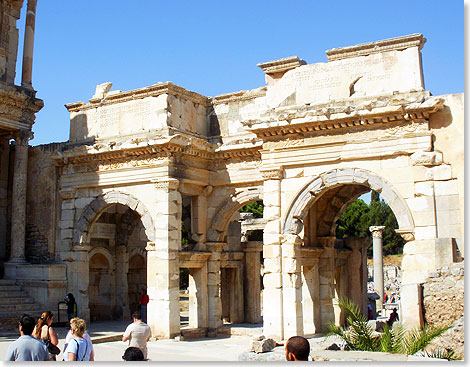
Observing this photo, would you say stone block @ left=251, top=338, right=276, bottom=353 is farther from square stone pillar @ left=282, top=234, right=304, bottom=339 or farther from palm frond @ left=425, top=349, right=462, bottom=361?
palm frond @ left=425, top=349, right=462, bottom=361

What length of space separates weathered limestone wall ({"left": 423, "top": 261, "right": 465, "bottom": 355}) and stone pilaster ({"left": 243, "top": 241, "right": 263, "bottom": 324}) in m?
10.1

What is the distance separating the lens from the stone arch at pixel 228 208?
55.0ft

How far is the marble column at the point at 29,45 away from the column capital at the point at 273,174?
9100mm

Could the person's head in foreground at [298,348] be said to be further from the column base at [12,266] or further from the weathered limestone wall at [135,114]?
the column base at [12,266]

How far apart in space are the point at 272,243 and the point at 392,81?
4.44 metres

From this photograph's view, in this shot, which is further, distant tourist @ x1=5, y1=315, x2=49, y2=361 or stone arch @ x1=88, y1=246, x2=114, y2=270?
stone arch @ x1=88, y1=246, x2=114, y2=270

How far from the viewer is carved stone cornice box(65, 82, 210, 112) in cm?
1650

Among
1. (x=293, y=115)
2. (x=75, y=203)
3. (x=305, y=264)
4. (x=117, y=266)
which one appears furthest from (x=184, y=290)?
(x=293, y=115)

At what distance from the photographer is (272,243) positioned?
45.7 ft

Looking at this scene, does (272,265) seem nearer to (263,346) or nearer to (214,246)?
(263,346)

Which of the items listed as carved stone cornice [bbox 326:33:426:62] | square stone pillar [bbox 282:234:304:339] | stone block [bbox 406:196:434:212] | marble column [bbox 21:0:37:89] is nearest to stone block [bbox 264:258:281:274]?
square stone pillar [bbox 282:234:304:339]

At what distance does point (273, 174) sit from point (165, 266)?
3954 mm

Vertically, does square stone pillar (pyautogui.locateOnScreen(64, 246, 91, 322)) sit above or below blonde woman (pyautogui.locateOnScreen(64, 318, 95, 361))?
above

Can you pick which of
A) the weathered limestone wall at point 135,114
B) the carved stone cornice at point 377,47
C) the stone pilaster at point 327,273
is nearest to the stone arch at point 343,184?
the stone pilaster at point 327,273
